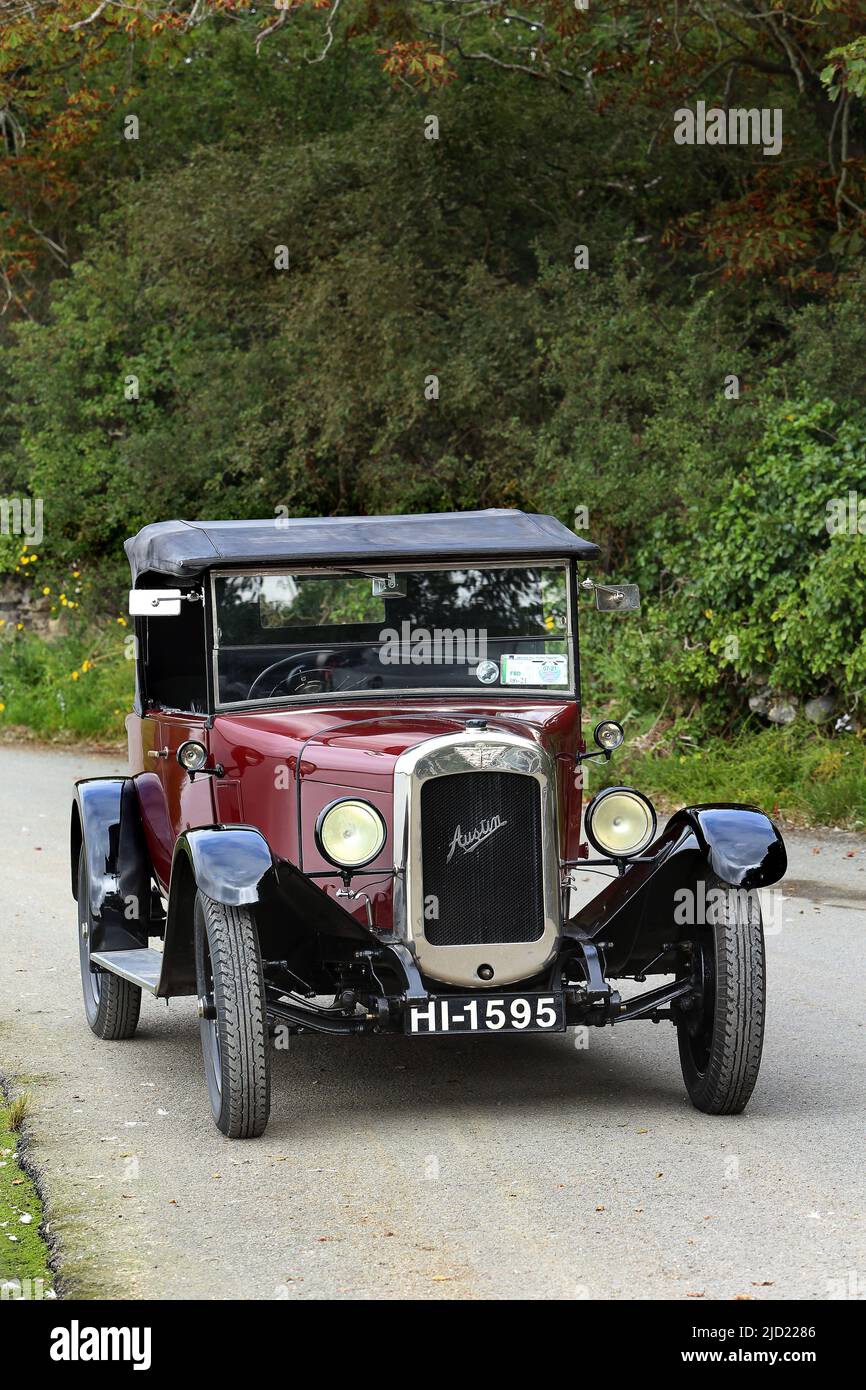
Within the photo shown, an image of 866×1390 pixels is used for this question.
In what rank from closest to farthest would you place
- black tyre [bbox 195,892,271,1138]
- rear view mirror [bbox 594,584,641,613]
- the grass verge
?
the grass verge
black tyre [bbox 195,892,271,1138]
rear view mirror [bbox 594,584,641,613]

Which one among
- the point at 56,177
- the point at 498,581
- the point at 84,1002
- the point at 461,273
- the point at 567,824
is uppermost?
the point at 56,177

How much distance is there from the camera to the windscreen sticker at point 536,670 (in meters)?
6.94

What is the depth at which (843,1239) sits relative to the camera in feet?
15.5

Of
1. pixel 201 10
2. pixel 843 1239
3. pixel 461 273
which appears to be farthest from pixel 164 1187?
pixel 461 273

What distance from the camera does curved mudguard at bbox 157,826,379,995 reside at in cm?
571

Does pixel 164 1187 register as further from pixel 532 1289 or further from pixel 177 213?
pixel 177 213

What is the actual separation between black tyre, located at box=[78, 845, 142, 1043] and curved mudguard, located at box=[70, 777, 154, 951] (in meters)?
0.12

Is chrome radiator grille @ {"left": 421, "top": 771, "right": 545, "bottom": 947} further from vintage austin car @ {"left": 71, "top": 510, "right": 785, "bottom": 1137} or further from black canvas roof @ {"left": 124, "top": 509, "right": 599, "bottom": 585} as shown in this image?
black canvas roof @ {"left": 124, "top": 509, "right": 599, "bottom": 585}


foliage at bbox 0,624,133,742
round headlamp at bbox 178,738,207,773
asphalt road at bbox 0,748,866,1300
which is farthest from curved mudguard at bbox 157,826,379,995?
foliage at bbox 0,624,133,742

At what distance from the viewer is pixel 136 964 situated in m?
6.86

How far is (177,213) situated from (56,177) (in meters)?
4.05

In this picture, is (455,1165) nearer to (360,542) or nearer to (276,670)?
(276,670)

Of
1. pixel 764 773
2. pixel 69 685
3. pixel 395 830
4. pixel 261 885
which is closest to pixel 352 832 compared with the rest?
pixel 395 830
